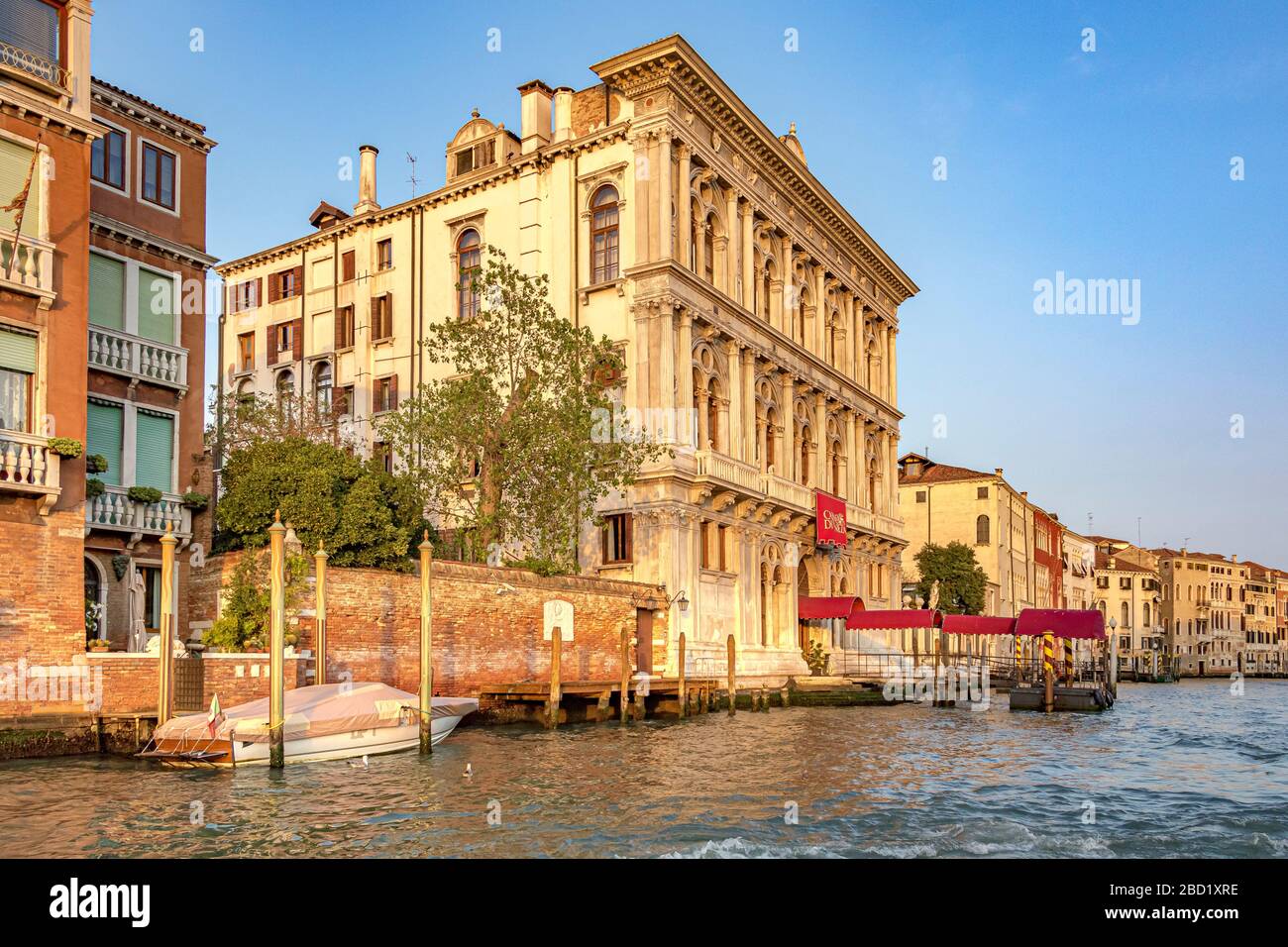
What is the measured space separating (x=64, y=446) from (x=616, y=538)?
15.4m

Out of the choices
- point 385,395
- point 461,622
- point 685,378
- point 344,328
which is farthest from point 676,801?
point 344,328

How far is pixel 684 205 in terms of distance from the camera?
95.7ft

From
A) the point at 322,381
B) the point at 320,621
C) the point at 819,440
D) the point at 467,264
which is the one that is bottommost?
the point at 320,621

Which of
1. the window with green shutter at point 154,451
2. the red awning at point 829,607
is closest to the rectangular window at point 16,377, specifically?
the window with green shutter at point 154,451

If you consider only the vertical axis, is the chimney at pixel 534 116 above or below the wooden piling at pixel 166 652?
above

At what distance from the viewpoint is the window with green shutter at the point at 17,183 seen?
49.3 feet

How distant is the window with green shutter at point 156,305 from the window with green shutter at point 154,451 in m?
1.26

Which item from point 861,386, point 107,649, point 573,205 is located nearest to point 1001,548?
point 861,386

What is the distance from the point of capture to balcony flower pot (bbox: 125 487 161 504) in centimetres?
1738

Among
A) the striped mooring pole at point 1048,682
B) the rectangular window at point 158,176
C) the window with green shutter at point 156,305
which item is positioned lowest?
the striped mooring pole at point 1048,682

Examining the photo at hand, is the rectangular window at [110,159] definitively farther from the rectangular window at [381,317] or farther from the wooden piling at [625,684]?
the rectangular window at [381,317]

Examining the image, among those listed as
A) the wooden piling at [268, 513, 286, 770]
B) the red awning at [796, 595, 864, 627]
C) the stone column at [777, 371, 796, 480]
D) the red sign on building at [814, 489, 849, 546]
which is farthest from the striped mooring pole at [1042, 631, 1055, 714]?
the wooden piling at [268, 513, 286, 770]

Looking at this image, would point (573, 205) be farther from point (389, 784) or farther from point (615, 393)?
point (389, 784)

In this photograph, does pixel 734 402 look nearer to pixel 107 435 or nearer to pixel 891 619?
pixel 891 619
